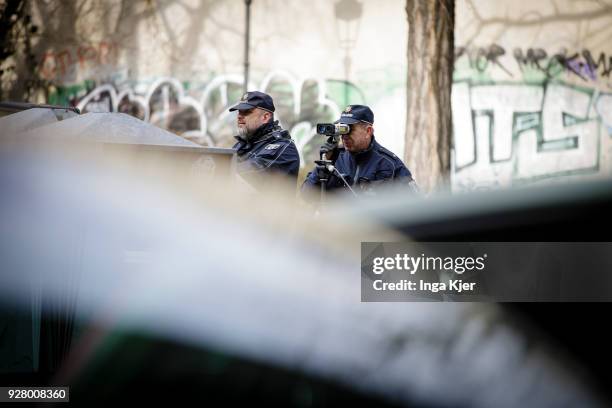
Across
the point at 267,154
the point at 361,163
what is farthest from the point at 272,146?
the point at 361,163

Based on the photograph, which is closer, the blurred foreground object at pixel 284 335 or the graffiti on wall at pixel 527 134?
the blurred foreground object at pixel 284 335

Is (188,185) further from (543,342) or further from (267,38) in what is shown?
(267,38)

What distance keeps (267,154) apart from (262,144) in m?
0.19

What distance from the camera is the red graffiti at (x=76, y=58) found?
14844mm

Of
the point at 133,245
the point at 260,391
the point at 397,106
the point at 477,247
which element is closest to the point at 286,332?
the point at 260,391

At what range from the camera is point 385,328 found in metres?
2.79

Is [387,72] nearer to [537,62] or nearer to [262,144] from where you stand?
[537,62]

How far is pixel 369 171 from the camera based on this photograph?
5.48 meters

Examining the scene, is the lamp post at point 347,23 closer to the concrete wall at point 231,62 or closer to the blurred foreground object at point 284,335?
the concrete wall at point 231,62

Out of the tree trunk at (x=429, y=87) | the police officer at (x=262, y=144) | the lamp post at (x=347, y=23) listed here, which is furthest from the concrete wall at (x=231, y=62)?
the police officer at (x=262, y=144)

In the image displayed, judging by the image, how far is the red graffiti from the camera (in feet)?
48.7

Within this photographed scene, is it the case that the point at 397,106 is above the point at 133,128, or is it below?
above

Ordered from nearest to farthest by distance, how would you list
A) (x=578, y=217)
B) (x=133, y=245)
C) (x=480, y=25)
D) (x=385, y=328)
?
(x=578, y=217), (x=385, y=328), (x=133, y=245), (x=480, y=25)

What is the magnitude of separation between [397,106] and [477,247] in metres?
11.3
